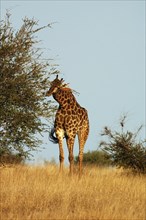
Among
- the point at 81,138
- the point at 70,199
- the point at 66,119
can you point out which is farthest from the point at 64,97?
the point at 70,199

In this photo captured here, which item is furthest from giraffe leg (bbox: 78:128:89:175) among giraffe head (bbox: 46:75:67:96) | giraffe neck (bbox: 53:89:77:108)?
giraffe head (bbox: 46:75:67:96)

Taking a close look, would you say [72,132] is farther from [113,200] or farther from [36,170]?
[113,200]

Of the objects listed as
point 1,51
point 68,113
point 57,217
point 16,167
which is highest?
point 1,51

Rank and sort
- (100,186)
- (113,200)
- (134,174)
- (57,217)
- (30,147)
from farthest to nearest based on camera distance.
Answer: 1. (134,174)
2. (30,147)
3. (100,186)
4. (113,200)
5. (57,217)

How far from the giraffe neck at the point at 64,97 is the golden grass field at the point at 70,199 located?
239 cm

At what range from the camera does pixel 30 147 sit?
16.1 meters

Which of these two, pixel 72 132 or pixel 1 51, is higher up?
pixel 1 51

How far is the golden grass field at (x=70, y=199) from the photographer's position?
10.6 metres

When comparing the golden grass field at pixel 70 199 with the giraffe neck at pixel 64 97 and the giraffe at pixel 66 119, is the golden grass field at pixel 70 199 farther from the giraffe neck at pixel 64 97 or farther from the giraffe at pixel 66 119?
the giraffe neck at pixel 64 97

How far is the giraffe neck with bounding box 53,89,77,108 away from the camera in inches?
694

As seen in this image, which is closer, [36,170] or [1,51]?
[1,51]

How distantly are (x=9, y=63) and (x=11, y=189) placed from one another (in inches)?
155

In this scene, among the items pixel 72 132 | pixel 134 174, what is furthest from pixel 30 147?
pixel 134 174

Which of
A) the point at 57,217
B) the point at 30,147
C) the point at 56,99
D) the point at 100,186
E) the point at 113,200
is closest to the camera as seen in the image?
the point at 57,217
